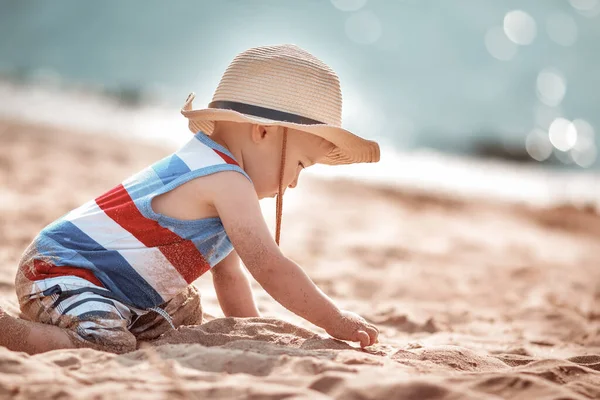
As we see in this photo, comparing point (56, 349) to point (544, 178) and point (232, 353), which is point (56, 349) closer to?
point (232, 353)

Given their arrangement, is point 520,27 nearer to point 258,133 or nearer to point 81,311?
point 258,133

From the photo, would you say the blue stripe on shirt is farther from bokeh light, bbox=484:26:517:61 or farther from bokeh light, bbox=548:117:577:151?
bokeh light, bbox=484:26:517:61

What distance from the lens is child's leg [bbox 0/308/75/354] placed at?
86.4 inches

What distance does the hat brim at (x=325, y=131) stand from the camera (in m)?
2.32

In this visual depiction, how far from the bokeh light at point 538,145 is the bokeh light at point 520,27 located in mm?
5434

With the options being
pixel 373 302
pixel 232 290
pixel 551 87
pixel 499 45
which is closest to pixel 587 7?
pixel 499 45

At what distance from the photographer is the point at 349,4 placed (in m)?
20.6

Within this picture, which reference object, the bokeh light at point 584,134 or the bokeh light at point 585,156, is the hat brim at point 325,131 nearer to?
the bokeh light at point 585,156

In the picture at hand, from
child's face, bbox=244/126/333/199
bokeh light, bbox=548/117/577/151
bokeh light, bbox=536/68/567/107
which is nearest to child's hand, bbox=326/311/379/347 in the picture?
child's face, bbox=244/126/333/199

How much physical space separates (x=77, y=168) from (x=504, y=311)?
13.3ft

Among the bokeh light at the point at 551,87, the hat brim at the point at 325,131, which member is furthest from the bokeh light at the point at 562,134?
the hat brim at the point at 325,131

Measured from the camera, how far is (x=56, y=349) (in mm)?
2182

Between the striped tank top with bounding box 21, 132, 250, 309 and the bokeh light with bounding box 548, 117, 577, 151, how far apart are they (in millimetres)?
11711

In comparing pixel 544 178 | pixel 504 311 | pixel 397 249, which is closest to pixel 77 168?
pixel 397 249
